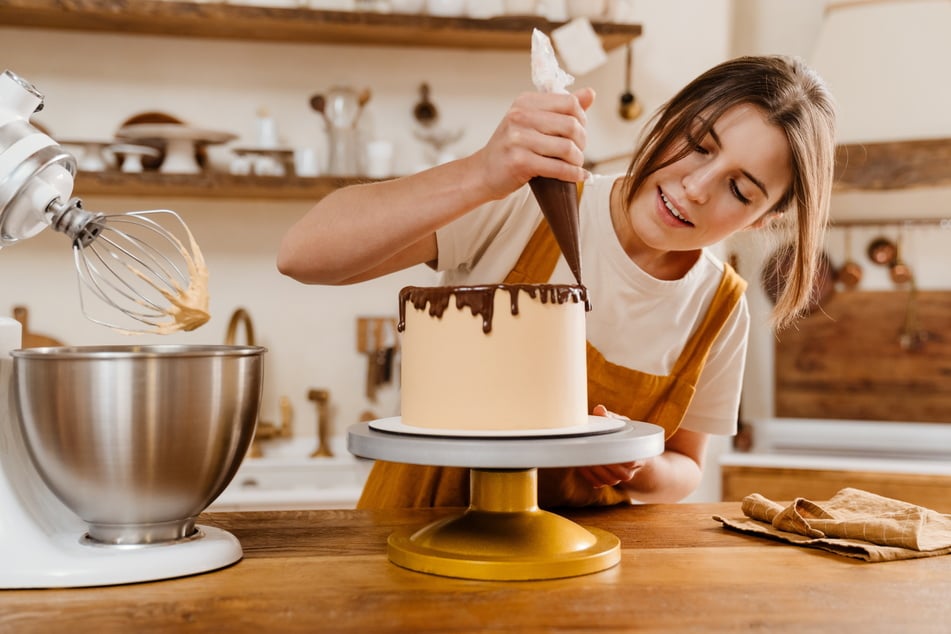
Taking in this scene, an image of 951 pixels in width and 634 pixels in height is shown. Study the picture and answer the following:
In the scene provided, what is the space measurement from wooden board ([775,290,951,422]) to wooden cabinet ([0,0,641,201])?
1.19 meters

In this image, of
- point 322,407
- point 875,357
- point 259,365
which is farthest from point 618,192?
point 875,357

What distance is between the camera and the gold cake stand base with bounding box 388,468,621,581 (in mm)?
830

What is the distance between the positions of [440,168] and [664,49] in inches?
81.8

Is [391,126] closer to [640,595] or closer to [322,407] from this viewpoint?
[322,407]

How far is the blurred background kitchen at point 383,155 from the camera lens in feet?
8.52

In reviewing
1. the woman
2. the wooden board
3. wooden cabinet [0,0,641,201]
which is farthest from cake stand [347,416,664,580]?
the wooden board

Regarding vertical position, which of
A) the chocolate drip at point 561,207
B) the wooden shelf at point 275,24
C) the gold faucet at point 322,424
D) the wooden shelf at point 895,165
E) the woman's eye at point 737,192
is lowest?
the gold faucet at point 322,424

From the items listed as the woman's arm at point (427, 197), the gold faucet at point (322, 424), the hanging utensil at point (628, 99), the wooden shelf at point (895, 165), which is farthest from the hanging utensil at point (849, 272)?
the woman's arm at point (427, 197)

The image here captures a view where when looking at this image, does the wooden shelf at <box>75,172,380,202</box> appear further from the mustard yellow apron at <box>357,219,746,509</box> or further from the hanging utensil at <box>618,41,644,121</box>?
the mustard yellow apron at <box>357,219,746,509</box>

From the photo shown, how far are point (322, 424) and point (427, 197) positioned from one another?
183 centimetres

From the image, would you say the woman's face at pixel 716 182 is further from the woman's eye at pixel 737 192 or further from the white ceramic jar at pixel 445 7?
the white ceramic jar at pixel 445 7

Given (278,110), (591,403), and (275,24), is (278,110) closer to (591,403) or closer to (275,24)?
(275,24)

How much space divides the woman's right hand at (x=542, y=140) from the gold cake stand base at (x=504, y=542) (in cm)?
31

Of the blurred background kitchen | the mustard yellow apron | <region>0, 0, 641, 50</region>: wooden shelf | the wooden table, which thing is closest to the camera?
the wooden table
